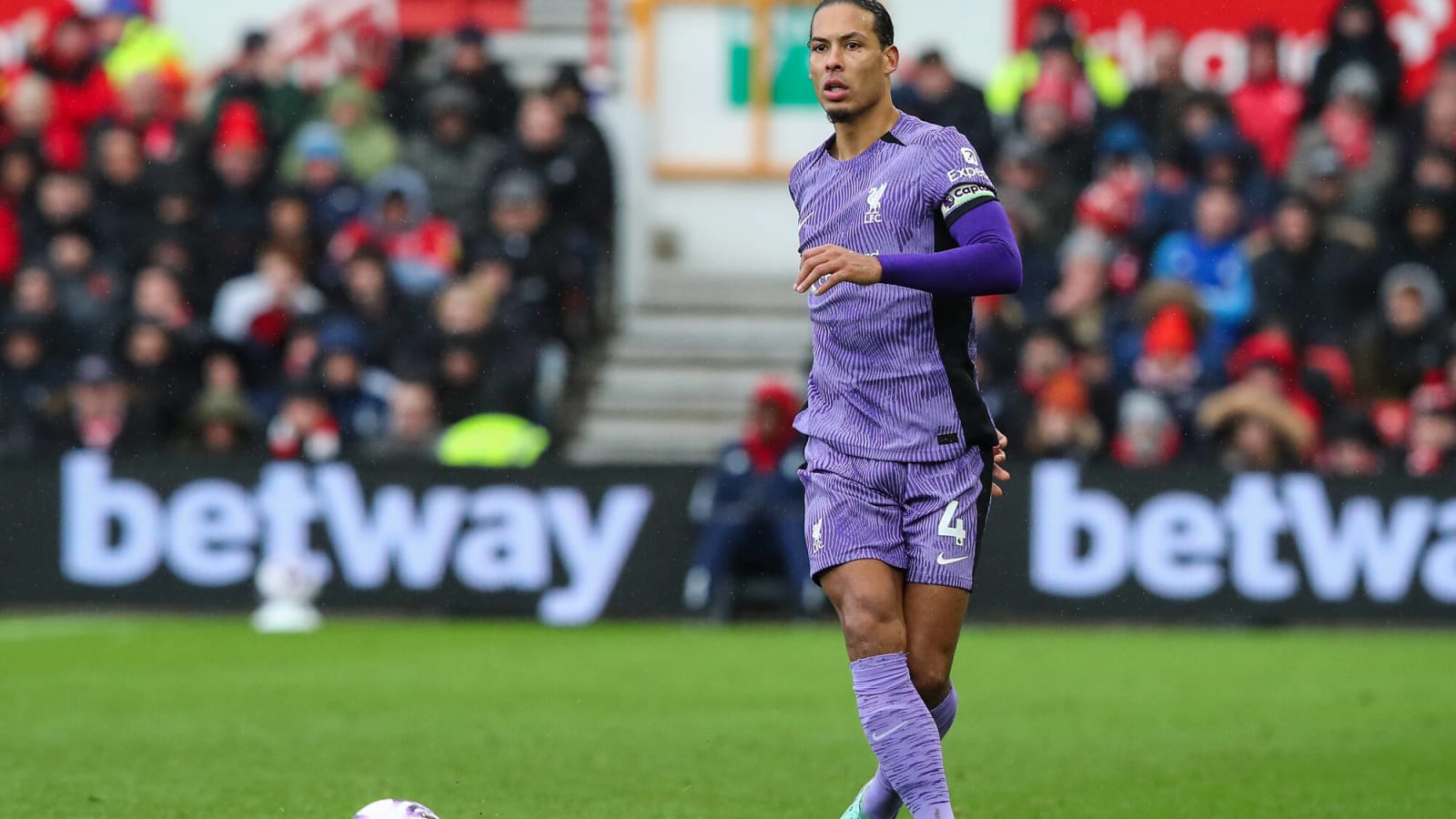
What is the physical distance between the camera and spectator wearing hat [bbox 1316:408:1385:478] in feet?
51.8

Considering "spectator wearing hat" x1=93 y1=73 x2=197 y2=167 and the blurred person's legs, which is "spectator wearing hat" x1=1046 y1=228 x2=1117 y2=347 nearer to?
the blurred person's legs

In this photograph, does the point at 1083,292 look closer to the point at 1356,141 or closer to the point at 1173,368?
the point at 1173,368

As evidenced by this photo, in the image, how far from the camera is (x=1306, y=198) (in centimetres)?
1681

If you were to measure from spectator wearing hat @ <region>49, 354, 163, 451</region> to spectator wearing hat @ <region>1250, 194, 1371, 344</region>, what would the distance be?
808cm

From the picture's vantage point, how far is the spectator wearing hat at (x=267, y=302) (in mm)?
17219

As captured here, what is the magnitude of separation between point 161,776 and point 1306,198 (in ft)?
35.6

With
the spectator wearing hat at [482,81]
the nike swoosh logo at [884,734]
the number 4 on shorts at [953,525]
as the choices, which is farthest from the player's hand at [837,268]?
the spectator wearing hat at [482,81]

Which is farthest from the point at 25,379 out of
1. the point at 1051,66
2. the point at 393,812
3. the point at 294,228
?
the point at 393,812

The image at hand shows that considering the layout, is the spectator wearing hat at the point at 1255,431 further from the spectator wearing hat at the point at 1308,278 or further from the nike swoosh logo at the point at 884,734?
the nike swoosh logo at the point at 884,734

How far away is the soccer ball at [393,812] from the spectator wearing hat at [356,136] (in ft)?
42.3

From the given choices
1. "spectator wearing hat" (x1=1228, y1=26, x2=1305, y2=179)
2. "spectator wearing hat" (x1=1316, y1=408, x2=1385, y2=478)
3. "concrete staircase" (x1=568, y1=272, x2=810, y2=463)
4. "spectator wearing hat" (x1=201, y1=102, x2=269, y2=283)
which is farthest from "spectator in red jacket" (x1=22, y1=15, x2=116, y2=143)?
"spectator wearing hat" (x1=1316, y1=408, x2=1385, y2=478)

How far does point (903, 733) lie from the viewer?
5.92 metres

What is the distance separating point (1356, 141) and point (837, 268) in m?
12.7

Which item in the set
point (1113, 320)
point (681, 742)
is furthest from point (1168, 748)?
point (1113, 320)
